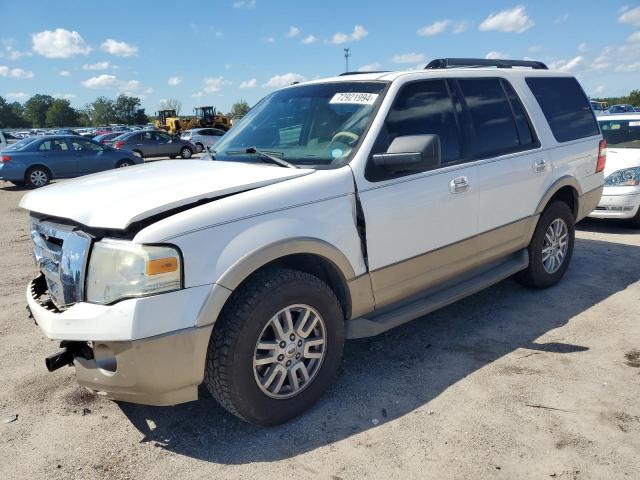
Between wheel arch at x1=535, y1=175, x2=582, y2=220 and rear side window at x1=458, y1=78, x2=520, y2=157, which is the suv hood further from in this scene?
wheel arch at x1=535, y1=175, x2=582, y2=220

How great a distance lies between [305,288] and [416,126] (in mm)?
1456

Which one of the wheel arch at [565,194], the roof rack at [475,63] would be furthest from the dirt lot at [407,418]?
the roof rack at [475,63]

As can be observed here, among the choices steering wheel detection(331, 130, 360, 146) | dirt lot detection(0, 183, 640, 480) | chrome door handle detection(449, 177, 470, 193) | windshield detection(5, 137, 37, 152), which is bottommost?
dirt lot detection(0, 183, 640, 480)

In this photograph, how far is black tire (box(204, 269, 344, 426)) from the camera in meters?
2.61

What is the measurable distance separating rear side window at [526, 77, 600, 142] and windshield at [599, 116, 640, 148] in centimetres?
318

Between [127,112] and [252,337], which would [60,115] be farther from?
[252,337]

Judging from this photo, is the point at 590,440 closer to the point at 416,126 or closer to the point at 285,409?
A: the point at 285,409

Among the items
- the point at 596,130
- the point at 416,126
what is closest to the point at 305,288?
the point at 416,126

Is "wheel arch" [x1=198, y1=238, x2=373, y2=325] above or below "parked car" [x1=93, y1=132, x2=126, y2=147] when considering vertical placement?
below

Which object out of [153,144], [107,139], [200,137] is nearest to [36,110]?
[107,139]

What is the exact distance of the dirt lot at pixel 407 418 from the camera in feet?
8.52

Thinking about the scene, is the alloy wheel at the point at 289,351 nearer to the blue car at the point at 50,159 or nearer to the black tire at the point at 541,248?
the black tire at the point at 541,248

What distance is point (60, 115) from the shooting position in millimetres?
108562

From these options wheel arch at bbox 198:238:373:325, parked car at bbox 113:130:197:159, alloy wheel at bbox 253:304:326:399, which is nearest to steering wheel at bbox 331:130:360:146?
wheel arch at bbox 198:238:373:325
